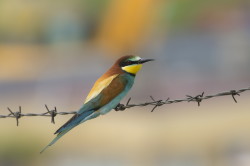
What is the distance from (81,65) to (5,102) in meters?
2.02

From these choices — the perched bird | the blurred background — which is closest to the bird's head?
the perched bird

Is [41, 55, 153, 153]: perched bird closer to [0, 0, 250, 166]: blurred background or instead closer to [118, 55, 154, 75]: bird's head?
[118, 55, 154, 75]: bird's head

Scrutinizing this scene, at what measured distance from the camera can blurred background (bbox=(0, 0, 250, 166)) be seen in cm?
1216

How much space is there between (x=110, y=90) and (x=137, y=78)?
10.2 meters

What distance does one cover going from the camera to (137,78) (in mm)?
13805

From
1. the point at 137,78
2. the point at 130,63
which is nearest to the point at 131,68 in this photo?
the point at 130,63

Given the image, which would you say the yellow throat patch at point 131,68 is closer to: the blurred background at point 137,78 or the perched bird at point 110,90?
the perched bird at point 110,90

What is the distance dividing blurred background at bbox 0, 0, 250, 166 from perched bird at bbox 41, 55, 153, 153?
7158 millimetres

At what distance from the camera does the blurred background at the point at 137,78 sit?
12164 millimetres

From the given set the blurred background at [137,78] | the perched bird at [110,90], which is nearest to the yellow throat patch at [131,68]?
the perched bird at [110,90]

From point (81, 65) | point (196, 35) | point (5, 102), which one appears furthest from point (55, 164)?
point (196, 35)

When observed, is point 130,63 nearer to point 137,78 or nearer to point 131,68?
point 131,68

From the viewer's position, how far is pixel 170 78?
46.1ft

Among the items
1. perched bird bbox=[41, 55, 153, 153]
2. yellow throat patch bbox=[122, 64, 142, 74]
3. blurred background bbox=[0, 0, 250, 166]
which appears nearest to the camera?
perched bird bbox=[41, 55, 153, 153]
